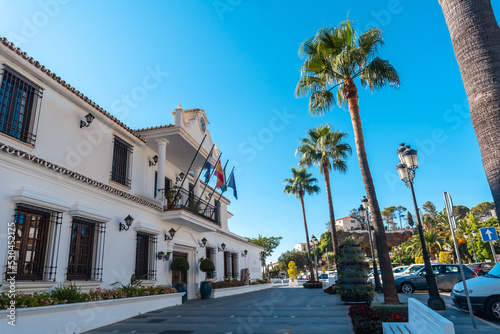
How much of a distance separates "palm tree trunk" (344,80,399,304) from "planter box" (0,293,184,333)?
25.4 feet

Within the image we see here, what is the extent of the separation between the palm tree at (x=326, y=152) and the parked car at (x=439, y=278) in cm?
558

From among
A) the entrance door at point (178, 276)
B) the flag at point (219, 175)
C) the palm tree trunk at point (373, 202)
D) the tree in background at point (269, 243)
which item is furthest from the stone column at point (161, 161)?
the tree in background at point (269, 243)

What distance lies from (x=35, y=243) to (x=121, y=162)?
18.6 ft

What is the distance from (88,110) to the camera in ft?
38.3

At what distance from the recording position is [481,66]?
418 centimetres

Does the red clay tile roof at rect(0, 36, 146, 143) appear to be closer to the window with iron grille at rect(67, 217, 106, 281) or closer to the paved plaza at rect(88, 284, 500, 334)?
the window with iron grille at rect(67, 217, 106, 281)

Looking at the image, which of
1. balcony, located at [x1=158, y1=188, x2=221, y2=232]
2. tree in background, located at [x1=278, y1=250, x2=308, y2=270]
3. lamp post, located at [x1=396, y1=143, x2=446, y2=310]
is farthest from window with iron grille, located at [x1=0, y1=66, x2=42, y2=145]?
tree in background, located at [x1=278, y1=250, x2=308, y2=270]

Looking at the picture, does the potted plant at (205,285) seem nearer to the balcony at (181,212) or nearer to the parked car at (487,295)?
the balcony at (181,212)

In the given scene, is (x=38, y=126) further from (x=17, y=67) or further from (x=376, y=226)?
(x=376, y=226)

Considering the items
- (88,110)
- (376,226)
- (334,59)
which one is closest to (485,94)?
(376,226)

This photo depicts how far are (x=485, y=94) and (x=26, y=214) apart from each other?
9.66 meters

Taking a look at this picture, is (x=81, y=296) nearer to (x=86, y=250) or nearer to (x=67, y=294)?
(x=67, y=294)

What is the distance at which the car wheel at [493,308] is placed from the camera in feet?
26.1

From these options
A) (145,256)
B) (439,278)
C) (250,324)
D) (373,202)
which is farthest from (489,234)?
(145,256)
